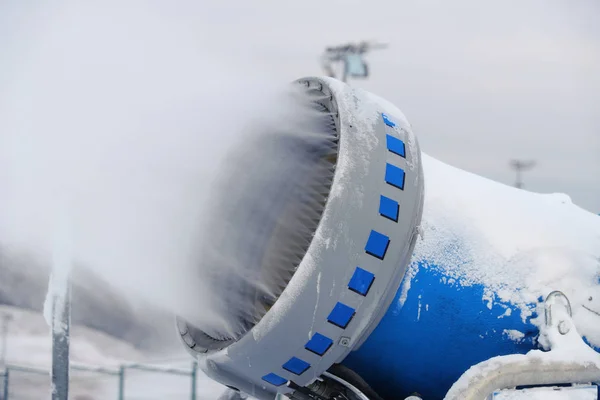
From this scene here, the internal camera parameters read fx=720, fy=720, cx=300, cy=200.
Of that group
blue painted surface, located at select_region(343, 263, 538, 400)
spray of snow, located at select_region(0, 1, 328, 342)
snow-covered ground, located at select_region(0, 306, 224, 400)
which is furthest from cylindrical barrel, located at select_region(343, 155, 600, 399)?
snow-covered ground, located at select_region(0, 306, 224, 400)

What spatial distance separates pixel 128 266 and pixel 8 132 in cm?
56

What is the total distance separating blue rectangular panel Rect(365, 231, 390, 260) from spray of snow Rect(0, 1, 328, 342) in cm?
34

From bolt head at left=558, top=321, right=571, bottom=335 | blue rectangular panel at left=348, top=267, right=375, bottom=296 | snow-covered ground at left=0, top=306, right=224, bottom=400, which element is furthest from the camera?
snow-covered ground at left=0, top=306, right=224, bottom=400

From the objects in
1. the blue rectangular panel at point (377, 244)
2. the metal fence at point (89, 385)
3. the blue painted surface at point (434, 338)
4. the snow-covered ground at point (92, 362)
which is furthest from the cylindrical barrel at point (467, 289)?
the metal fence at point (89, 385)

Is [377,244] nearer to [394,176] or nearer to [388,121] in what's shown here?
[394,176]

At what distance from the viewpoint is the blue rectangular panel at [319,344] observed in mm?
1864

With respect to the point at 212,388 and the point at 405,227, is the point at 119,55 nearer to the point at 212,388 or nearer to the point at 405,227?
the point at 405,227

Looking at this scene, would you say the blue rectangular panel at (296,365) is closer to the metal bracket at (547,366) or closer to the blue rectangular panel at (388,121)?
the metal bracket at (547,366)

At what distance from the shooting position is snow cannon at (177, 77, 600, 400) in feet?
6.05

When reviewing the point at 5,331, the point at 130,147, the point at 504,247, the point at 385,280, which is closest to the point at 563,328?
the point at 504,247

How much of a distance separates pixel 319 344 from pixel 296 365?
0.10m

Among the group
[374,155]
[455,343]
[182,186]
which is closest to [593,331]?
[455,343]

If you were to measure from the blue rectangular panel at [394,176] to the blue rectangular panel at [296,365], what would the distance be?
530 millimetres

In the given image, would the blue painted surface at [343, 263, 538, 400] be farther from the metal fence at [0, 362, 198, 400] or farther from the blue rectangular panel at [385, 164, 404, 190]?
the metal fence at [0, 362, 198, 400]
